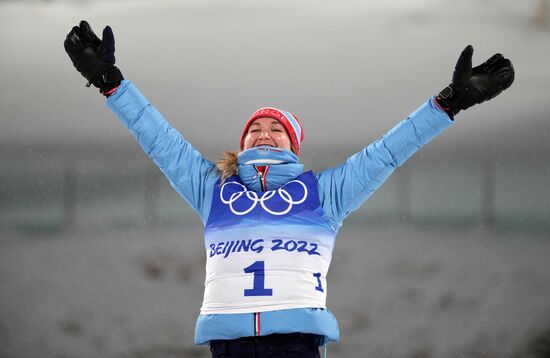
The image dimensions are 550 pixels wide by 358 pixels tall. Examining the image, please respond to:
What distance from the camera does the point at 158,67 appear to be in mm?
4168

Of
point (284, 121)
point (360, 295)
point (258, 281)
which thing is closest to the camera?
point (258, 281)

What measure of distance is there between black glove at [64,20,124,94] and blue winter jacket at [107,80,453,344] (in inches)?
1.5

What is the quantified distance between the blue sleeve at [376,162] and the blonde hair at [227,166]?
23cm

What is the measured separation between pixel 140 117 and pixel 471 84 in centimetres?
90

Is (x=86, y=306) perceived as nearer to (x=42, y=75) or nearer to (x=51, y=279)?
(x=51, y=279)

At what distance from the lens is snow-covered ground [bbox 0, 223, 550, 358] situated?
3.92 m

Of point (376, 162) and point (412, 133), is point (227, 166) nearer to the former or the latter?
point (376, 162)

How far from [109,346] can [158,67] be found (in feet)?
5.17

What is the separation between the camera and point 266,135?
2.08 meters

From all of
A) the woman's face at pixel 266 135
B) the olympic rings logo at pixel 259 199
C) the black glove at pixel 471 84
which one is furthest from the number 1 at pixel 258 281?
the black glove at pixel 471 84

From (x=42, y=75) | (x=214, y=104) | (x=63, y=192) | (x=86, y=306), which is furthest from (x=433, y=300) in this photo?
(x=42, y=75)

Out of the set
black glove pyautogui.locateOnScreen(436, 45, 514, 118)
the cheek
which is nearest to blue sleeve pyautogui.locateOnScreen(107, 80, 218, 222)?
the cheek

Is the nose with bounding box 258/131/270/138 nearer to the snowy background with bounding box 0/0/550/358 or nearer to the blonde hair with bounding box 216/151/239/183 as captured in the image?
the blonde hair with bounding box 216/151/239/183

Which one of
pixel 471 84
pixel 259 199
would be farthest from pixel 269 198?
pixel 471 84
